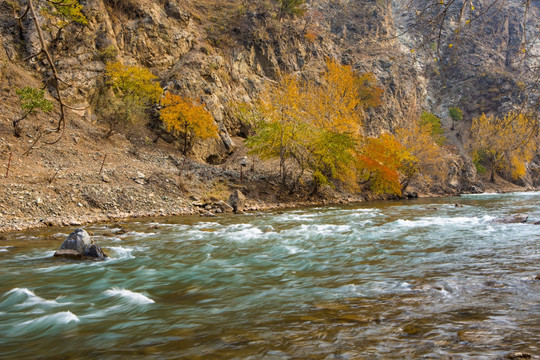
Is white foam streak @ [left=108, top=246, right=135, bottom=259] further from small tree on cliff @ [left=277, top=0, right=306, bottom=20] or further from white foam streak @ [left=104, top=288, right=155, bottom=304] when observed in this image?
small tree on cliff @ [left=277, top=0, right=306, bottom=20]

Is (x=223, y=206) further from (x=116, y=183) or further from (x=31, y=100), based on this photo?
(x=31, y=100)

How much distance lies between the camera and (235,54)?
3841cm

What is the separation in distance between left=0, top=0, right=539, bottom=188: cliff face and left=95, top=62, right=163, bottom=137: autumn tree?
101cm

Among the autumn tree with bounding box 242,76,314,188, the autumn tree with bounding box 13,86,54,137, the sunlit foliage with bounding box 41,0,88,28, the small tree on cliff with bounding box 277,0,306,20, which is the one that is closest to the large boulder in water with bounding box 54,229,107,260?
the autumn tree with bounding box 13,86,54,137

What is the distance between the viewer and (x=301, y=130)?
78.2 ft

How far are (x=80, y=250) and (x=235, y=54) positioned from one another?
34451 millimetres

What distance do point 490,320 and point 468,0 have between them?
3450 millimetres

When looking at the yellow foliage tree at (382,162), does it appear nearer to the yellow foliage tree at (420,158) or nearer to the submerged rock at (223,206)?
the yellow foliage tree at (420,158)

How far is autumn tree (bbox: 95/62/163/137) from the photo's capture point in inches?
969

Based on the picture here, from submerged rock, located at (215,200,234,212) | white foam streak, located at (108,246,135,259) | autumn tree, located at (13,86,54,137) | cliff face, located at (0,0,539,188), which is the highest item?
cliff face, located at (0,0,539,188)

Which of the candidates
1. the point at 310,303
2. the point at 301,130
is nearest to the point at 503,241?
the point at 310,303

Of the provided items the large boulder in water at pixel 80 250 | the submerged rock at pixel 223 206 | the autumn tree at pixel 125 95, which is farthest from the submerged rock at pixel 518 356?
the autumn tree at pixel 125 95

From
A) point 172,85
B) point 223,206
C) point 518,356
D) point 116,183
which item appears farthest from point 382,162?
point 518,356

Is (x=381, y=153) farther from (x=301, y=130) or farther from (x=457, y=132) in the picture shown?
(x=457, y=132)
